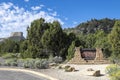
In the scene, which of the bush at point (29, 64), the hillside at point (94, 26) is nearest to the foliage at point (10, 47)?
the hillside at point (94, 26)

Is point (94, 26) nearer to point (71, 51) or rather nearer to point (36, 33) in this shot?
point (36, 33)

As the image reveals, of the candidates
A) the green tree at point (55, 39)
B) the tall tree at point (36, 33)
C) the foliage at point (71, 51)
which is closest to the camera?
the foliage at point (71, 51)

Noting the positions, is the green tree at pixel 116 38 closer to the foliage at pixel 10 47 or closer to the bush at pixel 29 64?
the bush at pixel 29 64

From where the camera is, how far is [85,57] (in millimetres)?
31484

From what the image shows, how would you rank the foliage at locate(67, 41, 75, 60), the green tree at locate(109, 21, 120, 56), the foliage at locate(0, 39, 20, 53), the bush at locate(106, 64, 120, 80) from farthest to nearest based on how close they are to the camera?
1. the foliage at locate(0, 39, 20, 53)
2. the foliage at locate(67, 41, 75, 60)
3. the green tree at locate(109, 21, 120, 56)
4. the bush at locate(106, 64, 120, 80)

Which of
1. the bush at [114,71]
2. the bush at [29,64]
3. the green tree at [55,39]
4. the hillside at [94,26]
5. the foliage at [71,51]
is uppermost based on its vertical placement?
the hillside at [94,26]

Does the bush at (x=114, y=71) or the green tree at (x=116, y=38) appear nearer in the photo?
the bush at (x=114, y=71)

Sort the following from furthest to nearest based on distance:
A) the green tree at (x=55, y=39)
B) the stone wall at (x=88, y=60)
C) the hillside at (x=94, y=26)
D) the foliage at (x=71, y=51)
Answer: the hillside at (x=94, y=26) → the green tree at (x=55, y=39) → the foliage at (x=71, y=51) → the stone wall at (x=88, y=60)

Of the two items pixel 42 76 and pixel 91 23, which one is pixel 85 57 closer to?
pixel 42 76

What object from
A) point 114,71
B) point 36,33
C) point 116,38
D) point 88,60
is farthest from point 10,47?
point 114,71

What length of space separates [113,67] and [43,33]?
67.6ft

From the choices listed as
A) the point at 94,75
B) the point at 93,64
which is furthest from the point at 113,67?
the point at 93,64

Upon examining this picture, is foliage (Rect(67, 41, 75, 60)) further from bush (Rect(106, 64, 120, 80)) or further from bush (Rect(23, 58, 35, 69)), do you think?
bush (Rect(106, 64, 120, 80))

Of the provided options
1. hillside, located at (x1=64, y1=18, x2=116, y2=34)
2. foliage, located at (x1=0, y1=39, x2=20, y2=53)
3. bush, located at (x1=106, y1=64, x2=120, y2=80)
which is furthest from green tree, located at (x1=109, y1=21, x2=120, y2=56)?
hillside, located at (x1=64, y1=18, x2=116, y2=34)
